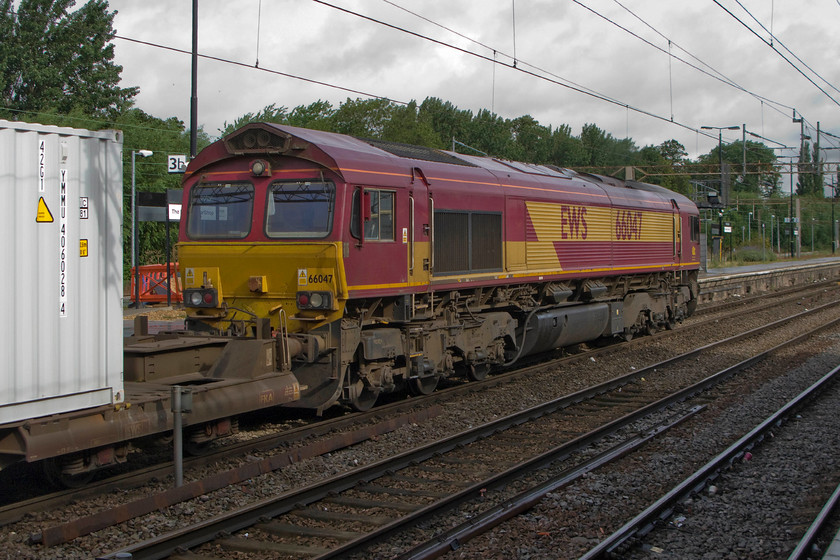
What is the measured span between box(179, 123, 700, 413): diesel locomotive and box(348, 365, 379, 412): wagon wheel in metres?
0.02

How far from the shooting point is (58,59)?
149 feet

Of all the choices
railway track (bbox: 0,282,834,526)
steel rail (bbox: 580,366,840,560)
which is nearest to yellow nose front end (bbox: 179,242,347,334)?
railway track (bbox: 0,282,834,526)

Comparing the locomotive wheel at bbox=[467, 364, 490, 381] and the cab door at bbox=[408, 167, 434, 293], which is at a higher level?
the cab door at bbox=[408, 167, 434, 293]

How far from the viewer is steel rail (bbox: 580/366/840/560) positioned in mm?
6492

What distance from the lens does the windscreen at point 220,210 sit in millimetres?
10898

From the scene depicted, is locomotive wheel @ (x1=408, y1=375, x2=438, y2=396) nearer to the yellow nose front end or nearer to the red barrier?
the yellow nose front end

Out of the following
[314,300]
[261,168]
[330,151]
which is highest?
[330,151]

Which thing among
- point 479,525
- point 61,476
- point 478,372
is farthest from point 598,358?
point 61,476

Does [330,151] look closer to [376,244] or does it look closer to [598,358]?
[376,244]

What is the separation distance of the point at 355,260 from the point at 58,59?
42.0 meters

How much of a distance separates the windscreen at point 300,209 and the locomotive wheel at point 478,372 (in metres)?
4.58

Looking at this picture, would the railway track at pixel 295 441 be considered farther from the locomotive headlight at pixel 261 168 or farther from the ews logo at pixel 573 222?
the locomotive headlight at pixel 261 168

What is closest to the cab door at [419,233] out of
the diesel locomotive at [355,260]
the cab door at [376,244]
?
the diesel locomotive at [355,260]

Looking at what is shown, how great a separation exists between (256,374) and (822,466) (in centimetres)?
644
